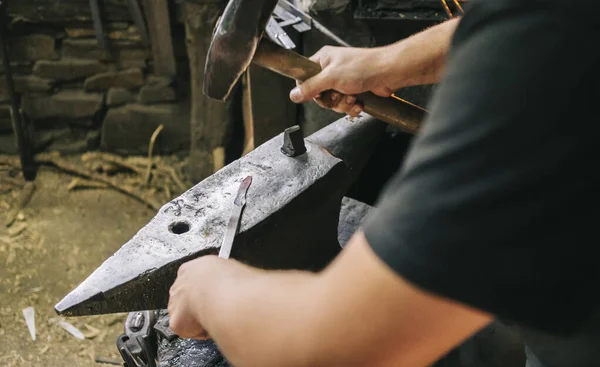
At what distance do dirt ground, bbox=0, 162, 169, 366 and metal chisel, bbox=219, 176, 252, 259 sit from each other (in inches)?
65.5

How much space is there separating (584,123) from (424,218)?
170 mm

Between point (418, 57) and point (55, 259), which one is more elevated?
point (418, 57)

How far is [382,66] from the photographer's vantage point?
1.49m

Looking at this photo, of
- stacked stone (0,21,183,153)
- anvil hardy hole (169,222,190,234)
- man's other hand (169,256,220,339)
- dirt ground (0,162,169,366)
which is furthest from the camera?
stacked stone (0,21,183,153)

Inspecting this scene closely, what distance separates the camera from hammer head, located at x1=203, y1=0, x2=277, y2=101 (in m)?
1.28

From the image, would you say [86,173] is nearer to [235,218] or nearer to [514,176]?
[235,218]

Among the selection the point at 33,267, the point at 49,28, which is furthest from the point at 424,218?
the point at 49,28

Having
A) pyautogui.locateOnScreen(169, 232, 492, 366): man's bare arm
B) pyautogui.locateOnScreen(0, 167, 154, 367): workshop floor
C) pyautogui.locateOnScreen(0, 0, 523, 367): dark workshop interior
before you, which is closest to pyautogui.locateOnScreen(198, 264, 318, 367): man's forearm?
pyautogui.locateOnScreen(169, 232, 492, 366): man's bare arm

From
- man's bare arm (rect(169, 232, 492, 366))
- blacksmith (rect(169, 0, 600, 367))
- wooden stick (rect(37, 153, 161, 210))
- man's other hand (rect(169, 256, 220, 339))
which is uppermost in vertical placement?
blacksmith (rect(169, 0, 600, 367))

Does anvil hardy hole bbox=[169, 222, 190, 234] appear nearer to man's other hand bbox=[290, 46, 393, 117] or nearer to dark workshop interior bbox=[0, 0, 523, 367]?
man's other hand bbox=[290, 46, 393, 117]

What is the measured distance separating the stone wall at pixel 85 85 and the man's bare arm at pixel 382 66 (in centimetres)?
196

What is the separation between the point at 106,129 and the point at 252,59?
241cm

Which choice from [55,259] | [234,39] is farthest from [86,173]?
Result: [234,39]

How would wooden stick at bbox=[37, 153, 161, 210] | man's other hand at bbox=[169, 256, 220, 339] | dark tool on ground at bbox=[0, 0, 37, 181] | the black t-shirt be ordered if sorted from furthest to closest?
1. wooden stick at bbox=[37, 153, 161, 210]
2. dark tool on ground at bbox=[0, 0, 37, 181]
3. man's other hand at bbox=[169, 256, 220, 339]
4. the black t-shirt
